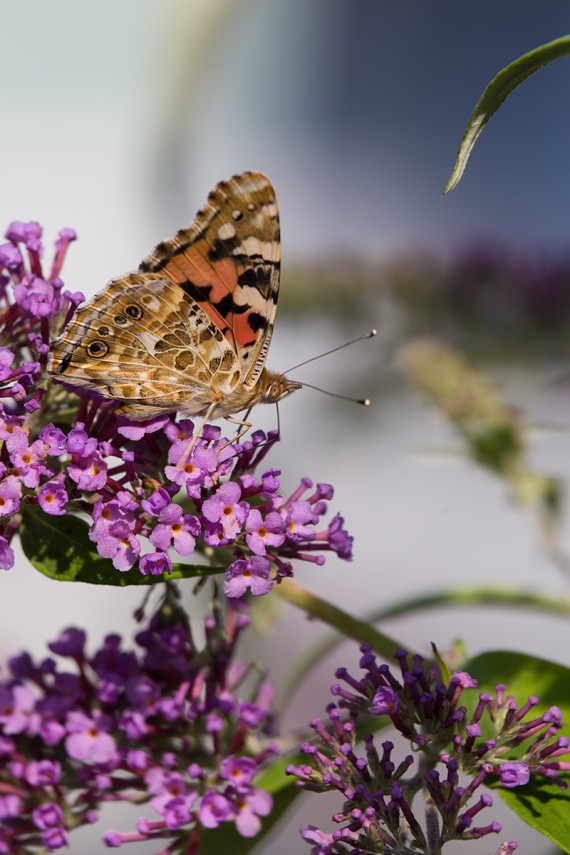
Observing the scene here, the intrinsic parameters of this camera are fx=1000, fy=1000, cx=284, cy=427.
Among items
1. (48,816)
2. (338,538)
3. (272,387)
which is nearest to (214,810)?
(48,816)

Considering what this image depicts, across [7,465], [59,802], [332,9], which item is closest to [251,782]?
Result: [59,802]

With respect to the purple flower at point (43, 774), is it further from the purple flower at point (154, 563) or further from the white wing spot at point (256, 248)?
the white wing spot at point (256, 248)

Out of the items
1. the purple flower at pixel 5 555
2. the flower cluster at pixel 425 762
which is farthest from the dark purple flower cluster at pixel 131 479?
the flower cluster at pixel 425 762

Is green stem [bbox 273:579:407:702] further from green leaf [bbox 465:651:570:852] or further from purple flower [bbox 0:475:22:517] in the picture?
purple flower [bbox 0:475:22:517]

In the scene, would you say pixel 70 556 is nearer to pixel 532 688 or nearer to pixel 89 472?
pixel 89 472

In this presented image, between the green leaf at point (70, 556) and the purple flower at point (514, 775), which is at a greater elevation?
the green leaf at point (70, 556)
